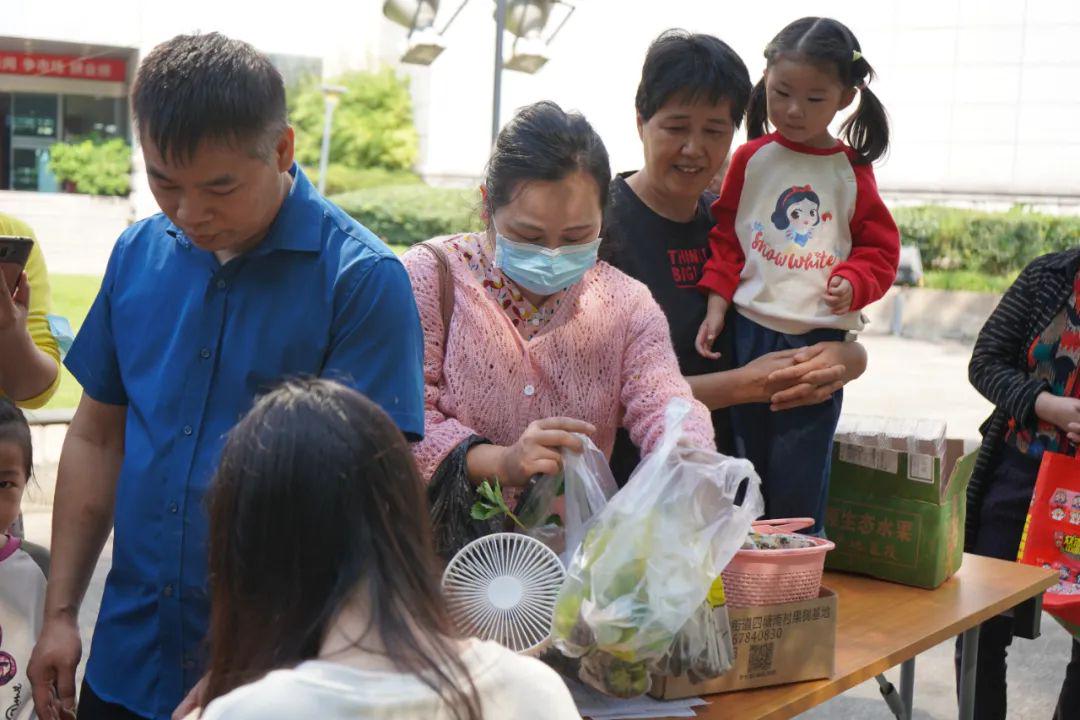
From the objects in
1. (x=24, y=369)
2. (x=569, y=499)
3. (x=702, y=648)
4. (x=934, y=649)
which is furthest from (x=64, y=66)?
(x=702, y=648)

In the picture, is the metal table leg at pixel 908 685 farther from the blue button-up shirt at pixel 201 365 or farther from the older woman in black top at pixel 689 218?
the blue button-up shirt at pixel 201 365

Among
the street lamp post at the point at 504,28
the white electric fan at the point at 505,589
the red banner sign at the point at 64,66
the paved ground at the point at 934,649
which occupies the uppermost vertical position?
the red banner sign at the point at 64,66

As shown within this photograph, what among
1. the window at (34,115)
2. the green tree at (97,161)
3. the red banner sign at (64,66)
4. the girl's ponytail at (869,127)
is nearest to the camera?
the girl's ponytail at (869,127)

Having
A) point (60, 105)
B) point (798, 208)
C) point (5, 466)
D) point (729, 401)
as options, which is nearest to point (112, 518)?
point (5, 466)

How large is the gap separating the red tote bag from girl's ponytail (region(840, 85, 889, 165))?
0.83 metres

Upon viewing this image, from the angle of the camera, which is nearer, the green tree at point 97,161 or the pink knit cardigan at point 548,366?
the pink knit cardigan at point 548,366

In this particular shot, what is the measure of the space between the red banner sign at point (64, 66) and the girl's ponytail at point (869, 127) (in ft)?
51.5

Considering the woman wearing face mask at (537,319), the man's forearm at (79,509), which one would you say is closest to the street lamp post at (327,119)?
the woman wearing face mask at (537,319)

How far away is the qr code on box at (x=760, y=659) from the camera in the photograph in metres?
1.83

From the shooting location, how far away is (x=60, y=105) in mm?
16906

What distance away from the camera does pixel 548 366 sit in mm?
1923

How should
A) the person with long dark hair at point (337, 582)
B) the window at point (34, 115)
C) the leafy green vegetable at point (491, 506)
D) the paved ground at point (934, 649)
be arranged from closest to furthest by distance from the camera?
1. the person with long dark hair at point (337, 582)
2. the leafy green vegetable at point (491, 506)
3. the paved ground at point (934, 649)
4. the window at point (34, 115)

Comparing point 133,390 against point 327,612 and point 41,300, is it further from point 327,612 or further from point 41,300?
point 41,300

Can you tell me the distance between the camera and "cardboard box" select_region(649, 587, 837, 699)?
1792 millimetres
